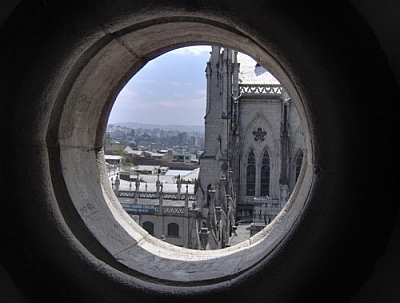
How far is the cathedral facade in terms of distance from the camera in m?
24.9

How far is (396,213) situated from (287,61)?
411 mm

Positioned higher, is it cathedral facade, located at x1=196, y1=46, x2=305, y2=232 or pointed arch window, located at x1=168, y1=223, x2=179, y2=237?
cathedral facade, located at x1=196, y1=46, x2=305, y2=232

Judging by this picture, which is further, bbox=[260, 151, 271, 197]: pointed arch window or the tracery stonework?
the tracery stonework

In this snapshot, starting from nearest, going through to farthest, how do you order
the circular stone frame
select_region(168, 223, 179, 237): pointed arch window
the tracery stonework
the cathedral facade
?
the circular stone frame
the cathedral facade
the tracery stonework
select_region(168, 223, 179, 237): pointed arch window

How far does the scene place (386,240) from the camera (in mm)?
1229

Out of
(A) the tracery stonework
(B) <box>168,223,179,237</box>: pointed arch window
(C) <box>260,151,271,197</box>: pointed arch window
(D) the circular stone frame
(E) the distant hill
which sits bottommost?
(B) <box>168,223,179,237</box>: pointed arch window

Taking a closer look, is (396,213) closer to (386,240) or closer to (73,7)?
(386,240)

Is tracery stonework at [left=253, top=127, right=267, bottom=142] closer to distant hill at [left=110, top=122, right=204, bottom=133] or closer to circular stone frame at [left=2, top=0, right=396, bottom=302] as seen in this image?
circular stone frame at [left=2, top=0, right=396, bottom=302]

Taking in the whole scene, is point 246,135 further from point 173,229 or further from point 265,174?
point 173,229

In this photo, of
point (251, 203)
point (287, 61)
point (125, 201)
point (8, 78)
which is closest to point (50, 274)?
point (8, 78)

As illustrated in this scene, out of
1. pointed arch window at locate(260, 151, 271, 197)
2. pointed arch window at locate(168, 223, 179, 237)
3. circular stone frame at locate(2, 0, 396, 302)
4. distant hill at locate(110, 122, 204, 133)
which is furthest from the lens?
distant hill at locate(110, 122, 204, 133)

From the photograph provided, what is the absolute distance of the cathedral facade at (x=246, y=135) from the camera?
24.9 m

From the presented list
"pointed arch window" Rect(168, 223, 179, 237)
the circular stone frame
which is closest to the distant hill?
"pointed arch window" Rect(168, 223, 179, 237)

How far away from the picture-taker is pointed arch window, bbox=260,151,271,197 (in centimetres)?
2542
